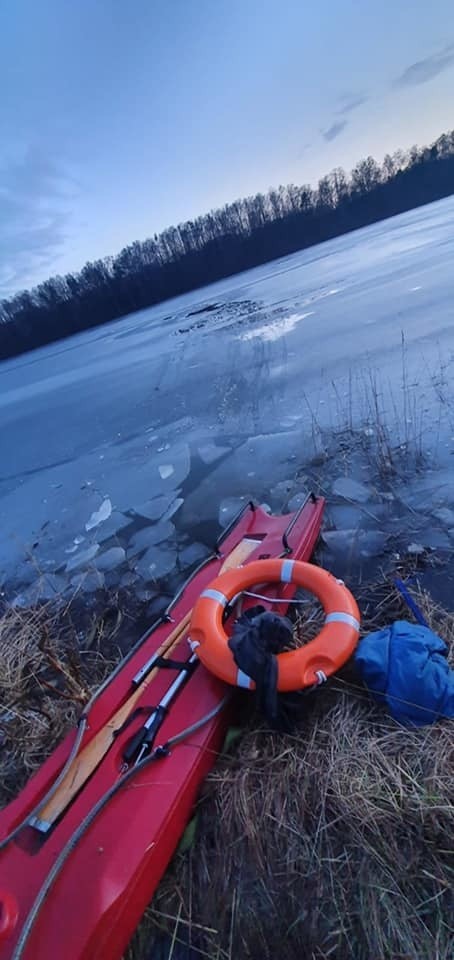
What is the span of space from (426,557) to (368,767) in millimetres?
1015

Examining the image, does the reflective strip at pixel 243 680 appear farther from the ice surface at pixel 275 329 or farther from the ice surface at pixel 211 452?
the ice surface at pixel 275 329

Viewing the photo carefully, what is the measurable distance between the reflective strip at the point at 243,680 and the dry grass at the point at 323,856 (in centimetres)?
22

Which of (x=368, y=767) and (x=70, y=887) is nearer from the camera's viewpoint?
(x=70, y=887)

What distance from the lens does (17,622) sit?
2180mm

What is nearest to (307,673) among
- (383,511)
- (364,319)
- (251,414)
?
(383,511)

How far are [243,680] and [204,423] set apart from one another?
124 inches

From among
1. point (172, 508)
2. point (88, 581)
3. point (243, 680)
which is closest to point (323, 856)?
point (243, 680)

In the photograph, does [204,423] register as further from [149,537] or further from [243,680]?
[243,680]

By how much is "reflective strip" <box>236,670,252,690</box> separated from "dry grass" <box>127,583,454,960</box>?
0.22 meters

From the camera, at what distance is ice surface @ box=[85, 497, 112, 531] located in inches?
116

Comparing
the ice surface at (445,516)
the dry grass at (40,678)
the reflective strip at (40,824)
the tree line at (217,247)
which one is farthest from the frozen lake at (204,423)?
the tree line at (217,247)

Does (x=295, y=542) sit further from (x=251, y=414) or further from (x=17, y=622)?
(x=251, y=414)

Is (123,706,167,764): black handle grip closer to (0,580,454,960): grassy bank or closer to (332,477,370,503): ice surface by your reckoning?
(0,580,454,960): grassy bank

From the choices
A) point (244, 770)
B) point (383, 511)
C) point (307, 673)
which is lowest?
point (383, 511)
